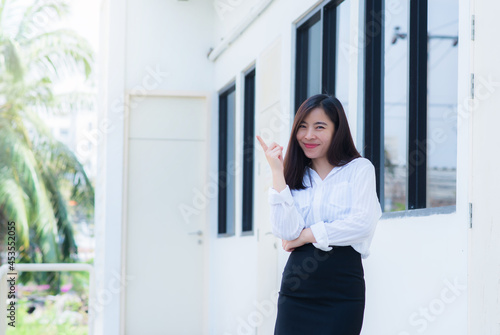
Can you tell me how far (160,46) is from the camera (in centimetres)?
Answer: 751

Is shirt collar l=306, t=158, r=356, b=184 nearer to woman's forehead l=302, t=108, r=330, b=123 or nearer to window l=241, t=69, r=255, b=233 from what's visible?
woman's forehead l=302, t=108, r=330, b=123

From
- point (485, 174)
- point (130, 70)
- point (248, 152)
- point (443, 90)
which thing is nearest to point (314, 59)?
point (248, 152)

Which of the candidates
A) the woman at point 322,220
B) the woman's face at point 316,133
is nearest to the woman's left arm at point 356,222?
the woman at point 322,220

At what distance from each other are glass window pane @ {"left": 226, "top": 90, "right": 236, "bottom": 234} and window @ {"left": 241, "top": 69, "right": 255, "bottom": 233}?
1.76 feet

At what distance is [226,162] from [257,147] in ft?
5.14

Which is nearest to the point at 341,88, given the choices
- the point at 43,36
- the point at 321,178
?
the point at 321,178

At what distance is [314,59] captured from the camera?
4.89 metres

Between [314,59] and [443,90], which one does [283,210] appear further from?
[443,90]

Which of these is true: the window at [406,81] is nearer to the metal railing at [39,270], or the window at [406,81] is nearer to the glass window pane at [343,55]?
the glass window pane at [343,55]

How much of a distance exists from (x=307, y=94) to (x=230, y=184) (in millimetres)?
2356

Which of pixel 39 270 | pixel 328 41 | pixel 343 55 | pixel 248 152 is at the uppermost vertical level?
pixel 328 41

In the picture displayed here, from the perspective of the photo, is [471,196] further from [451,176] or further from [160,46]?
[451,176]

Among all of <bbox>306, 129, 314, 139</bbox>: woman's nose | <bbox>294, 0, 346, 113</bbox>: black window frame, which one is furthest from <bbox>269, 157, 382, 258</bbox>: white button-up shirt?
<bbox>294, 0, 346, 113</bbox>: black window frame

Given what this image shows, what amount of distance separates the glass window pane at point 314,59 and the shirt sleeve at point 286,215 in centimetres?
234
